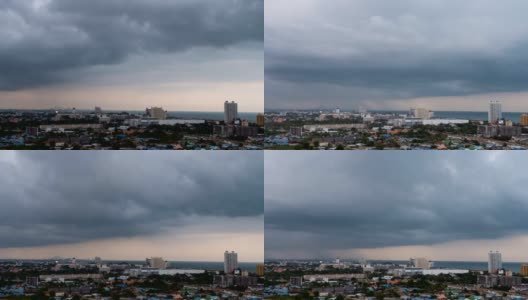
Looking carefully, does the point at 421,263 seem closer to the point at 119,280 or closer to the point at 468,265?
the point at 468,265

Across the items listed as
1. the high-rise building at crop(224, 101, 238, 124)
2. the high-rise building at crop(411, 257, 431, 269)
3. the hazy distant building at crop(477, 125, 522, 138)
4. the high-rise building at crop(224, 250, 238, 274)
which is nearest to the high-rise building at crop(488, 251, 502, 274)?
the high-rise building at crop(411, 257, 431, 269)

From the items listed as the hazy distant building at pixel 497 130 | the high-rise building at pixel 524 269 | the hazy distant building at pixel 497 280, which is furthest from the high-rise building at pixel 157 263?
the high-rise building at pixel 524 269

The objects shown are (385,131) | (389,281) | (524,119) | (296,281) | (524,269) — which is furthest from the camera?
(389,281)

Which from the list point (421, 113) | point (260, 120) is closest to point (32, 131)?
point (260, 120)

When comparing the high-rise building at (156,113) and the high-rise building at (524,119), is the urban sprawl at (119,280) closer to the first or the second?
the high-rise building at (156,113)

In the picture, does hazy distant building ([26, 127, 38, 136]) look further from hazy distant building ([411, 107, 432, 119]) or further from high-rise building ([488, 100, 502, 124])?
high-rise building ([488, 100, 502, 124])

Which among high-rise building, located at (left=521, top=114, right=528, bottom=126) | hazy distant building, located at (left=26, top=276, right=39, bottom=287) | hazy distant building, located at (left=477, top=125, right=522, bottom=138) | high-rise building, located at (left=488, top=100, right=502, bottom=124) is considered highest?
high-rise building, located at (left=488, top=100, right=502, bottom=124)
